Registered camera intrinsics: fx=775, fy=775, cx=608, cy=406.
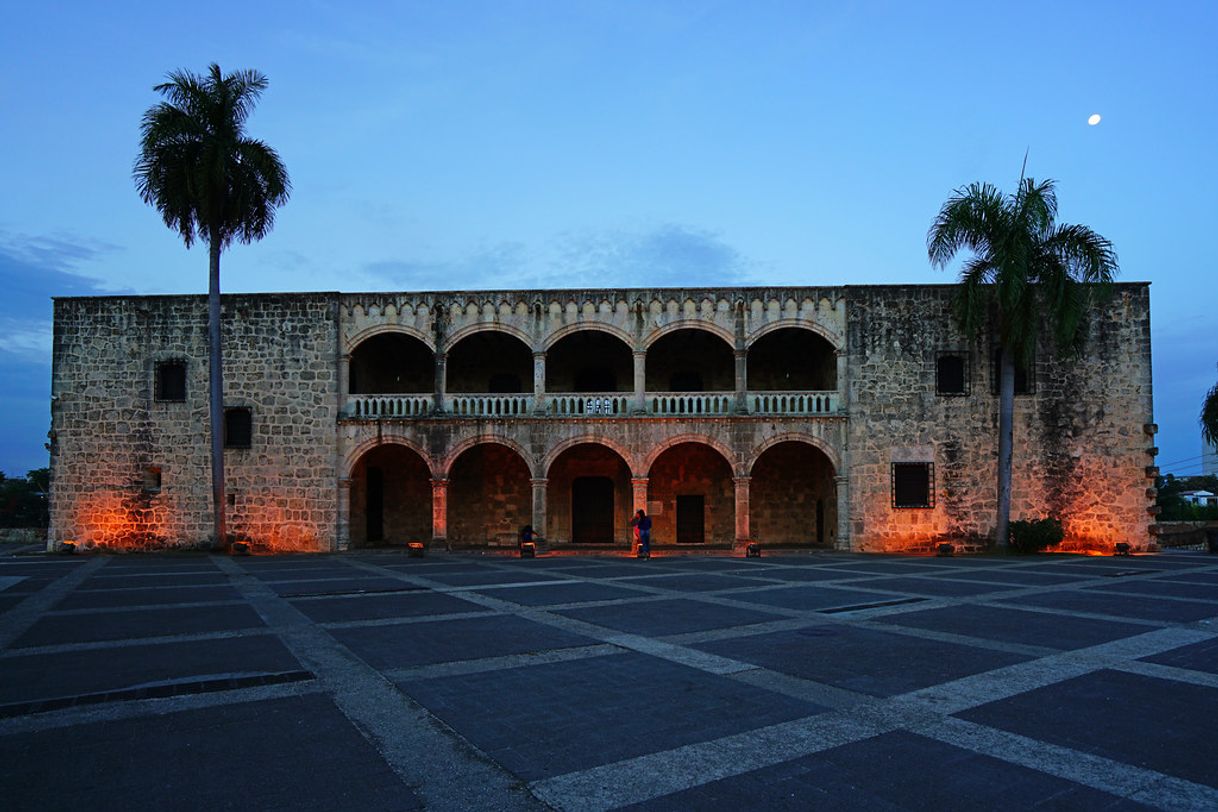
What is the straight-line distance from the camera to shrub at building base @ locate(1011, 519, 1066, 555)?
22.0 metres

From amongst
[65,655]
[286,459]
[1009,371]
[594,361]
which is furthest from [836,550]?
[65,655]

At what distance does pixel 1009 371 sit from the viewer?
878 inches

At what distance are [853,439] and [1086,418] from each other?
22.4 ft

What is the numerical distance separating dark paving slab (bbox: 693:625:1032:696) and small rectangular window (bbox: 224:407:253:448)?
63.3 feet

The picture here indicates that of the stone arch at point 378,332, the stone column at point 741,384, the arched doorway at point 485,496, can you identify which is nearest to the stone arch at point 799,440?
the stone column at point 741,384

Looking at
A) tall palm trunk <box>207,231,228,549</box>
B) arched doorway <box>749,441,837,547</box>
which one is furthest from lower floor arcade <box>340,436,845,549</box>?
tall palm trunk <box>207,231,228,549</box>

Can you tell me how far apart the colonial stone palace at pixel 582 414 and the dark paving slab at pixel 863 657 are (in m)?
13.8

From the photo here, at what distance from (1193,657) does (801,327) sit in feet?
52.2

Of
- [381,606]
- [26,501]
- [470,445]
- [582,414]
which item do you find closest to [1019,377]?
[582,414]

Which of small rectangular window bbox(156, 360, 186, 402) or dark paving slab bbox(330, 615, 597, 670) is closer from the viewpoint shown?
dark paving slab bbox(330, 615, 597, 670)

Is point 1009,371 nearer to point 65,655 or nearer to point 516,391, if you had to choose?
point 516,391

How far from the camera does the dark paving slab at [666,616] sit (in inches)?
408

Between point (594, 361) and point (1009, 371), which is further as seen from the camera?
point (594, 361)

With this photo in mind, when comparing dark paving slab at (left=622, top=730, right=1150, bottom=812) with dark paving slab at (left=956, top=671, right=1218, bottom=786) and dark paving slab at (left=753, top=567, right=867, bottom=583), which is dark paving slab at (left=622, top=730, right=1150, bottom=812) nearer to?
dark paving slab at (left=956, top=671, right=1218, bottom=786)
